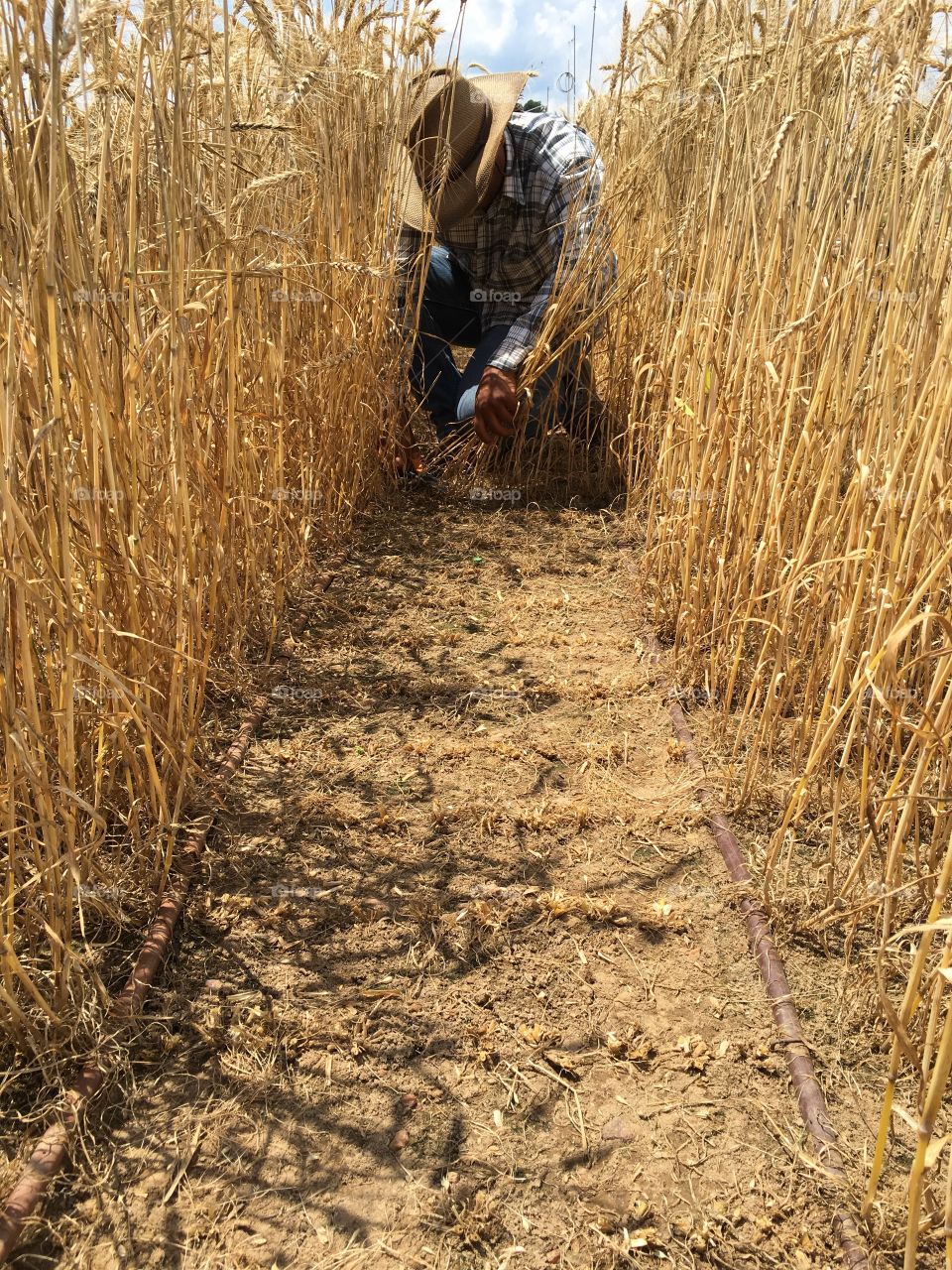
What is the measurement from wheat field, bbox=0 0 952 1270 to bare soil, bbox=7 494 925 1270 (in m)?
0.12

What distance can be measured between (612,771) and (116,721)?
35.3 inches

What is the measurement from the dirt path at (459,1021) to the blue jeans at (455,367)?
1270 mm

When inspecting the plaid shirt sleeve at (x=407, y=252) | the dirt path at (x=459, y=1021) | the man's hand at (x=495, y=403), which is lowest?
the dirt path at (x=459, y=1021)

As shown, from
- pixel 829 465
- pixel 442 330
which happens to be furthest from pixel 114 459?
pixel 442 330

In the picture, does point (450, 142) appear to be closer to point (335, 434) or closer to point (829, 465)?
point (335, 434)

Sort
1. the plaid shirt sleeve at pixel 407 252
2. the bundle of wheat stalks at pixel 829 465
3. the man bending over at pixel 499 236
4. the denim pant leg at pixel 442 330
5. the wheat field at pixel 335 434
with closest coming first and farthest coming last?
the wheat field at pixel 335 434 → the bundle of wheat stalks at pixel 829 465 → the man bending over at pixel 499 236 → the plaid shirt sleeve at pixel 407 252 → the denim pant leg at pixel 442 330

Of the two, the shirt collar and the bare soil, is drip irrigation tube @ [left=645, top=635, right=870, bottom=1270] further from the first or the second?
the shirt collar

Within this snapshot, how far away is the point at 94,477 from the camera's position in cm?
118

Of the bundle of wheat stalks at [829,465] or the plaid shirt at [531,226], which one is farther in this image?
the plaid shirt at [531,226]

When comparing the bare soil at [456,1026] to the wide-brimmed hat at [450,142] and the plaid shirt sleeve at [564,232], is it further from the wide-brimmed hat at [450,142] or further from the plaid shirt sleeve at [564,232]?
the wide-brimmed hat at [450,142]

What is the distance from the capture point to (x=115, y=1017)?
1127mm

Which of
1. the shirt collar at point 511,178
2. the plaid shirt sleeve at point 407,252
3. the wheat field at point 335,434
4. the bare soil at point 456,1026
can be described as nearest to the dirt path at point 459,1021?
the bare soil at point 456,1026

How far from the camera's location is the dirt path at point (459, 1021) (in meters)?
0.97

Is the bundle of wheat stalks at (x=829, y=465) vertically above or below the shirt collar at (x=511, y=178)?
below
